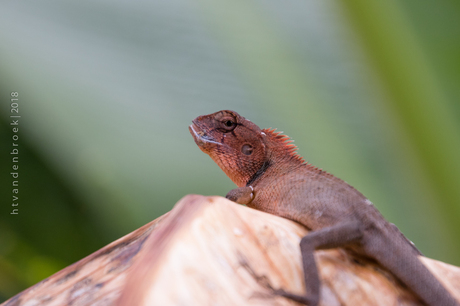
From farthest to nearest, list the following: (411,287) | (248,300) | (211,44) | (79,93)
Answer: (211,44) → (79,93) → (411,287) → (248,300)

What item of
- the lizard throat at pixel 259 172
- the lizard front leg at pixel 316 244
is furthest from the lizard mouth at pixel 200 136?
the lizard front leg at pixel 316 244

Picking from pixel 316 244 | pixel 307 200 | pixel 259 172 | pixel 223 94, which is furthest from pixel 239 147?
pixel 316 244

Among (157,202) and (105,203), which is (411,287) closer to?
(157,202)

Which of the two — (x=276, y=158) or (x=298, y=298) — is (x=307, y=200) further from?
(x=298, y=298)

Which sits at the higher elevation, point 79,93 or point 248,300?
point 79,93

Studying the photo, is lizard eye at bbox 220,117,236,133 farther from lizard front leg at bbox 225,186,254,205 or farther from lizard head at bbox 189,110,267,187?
lizard front leg at bbox 225,186,254,205

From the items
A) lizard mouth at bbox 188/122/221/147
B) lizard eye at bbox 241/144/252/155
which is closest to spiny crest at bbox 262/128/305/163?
lizard eye at bbox 241/144/252/155

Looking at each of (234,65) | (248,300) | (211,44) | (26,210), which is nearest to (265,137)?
(234,65)

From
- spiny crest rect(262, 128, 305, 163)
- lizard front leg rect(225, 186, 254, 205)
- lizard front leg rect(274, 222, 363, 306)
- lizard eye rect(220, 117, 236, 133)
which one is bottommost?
lizard front leg rect(274, 222, 363, 306)
